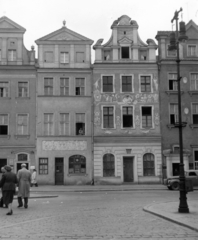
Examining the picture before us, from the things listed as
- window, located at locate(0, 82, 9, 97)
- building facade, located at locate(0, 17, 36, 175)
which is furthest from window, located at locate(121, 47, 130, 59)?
window, located at locate(0, 82, 9, 97)

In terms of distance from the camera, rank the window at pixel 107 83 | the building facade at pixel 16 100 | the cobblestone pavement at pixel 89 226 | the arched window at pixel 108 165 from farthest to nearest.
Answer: the window at pixel 107 83, the arched window at pixel 108 165, the building facade at pixel 16 100, the cobblestone pavement at pixel 89 226

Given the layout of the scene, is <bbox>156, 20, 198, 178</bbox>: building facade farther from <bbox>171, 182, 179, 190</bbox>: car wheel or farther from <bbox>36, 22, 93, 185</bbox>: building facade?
<bbox>171, 182, 179, 190</bbox>: car wheel

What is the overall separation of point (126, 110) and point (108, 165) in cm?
575

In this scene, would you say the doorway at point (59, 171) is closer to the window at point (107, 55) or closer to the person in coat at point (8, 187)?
the window at point (107, 55)

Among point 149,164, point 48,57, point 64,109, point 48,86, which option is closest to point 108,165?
point 149,164

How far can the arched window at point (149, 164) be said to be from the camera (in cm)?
4044

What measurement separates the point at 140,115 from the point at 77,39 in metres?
9.95

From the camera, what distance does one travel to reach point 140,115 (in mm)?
40969

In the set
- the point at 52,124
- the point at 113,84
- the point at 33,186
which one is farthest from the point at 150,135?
the point at 33,186

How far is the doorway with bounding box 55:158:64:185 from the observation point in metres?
39.9

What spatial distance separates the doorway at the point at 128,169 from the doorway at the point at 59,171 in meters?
6.15

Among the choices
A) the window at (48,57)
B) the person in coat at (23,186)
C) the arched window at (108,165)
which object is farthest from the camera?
the window at (48,57)

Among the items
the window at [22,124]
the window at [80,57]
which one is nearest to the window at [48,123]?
the window at [22,124]

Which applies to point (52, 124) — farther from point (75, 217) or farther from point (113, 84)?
point (75, 217)
